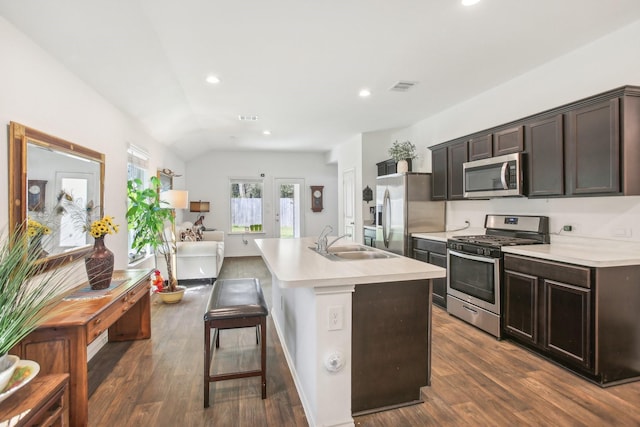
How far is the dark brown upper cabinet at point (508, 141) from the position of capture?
10.8 feet

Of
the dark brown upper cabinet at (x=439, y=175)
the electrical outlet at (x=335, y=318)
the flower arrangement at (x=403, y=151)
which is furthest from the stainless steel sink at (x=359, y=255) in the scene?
the flower arrangement at (x=403, y=151)

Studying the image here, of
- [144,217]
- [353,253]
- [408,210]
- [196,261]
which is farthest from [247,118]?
[353,253]

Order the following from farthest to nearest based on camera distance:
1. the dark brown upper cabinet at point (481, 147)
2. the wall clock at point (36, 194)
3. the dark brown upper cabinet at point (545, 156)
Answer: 1. the dark brown upper cabinet at point (481, 147)
2. the dark brown upper cabinet at point (545, 156)
3. the wall clock at point (36, 194)

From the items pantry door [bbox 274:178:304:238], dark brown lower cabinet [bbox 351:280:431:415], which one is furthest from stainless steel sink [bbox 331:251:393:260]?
pantry door [bbox 274:178:304:238]

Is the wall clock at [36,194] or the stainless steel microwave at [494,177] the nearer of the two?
the wall clock at [36,194]

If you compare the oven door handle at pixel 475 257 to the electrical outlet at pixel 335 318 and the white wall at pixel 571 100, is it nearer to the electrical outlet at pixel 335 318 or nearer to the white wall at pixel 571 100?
the white wall at pixel 571 100

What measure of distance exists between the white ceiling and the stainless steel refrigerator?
1077 mm

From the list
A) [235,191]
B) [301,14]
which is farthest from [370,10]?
[235,191]

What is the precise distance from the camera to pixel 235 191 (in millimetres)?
8539

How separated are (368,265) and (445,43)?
82.9 inches

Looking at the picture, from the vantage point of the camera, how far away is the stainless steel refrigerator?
462 centimetres

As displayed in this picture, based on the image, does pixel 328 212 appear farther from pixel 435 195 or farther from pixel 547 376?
pixel 547 376

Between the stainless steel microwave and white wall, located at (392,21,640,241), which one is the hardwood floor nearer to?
white wall, located at (392,21,640,241)

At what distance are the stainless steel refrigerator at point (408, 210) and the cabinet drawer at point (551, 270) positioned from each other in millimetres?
1662
